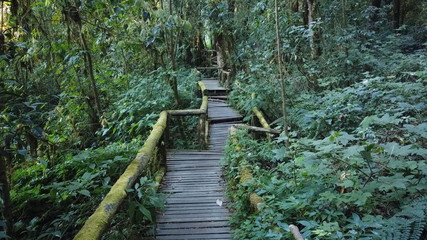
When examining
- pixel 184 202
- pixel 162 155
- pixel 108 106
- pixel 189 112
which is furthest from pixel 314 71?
pixel 108 106

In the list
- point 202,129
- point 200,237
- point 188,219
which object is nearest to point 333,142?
point 200,237

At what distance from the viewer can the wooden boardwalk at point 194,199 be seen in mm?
4520

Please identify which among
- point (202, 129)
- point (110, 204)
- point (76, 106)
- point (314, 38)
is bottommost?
point (202, 129)

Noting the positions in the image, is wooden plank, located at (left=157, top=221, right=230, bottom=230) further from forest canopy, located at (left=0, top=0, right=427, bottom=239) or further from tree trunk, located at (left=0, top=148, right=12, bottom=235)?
tree trunk, located at (left=0, top=148, right=12, bottom=235)

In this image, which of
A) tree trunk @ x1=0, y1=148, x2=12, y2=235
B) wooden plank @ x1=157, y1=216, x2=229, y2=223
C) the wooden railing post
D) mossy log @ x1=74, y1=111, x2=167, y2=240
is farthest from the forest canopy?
the wooden railing post

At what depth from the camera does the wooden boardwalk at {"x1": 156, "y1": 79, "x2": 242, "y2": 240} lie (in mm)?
4520

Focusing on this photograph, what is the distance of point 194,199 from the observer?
5539 mm

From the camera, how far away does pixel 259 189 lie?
14.4ft

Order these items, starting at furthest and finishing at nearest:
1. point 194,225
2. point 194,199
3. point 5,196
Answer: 1. point 194,199
2. point 194,225
3. point 5,196

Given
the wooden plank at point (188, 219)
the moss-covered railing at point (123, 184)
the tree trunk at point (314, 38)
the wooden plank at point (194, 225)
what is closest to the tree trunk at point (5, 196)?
the moss-covered railing at point (123, 184)

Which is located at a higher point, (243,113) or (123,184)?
(123,184)

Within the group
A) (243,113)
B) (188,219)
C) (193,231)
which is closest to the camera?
(193,231)

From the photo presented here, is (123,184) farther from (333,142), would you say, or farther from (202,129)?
(202,129)

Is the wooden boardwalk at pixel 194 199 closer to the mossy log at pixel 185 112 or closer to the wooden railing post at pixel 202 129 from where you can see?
the wooden railing post at pixel 202 129
